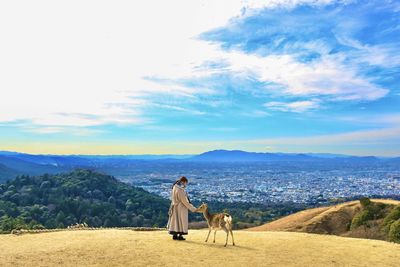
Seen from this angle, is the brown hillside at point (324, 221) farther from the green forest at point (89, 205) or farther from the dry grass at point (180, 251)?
the green forest at point (89, 205)

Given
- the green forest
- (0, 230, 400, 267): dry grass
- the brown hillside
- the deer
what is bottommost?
the green forest

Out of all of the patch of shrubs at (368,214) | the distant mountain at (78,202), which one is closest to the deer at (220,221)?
the patch of shrubs at (368,214)

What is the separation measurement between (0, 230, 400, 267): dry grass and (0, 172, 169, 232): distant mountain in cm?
4034

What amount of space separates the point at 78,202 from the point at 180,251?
62.5m

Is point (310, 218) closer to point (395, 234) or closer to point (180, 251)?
point (395, 234)

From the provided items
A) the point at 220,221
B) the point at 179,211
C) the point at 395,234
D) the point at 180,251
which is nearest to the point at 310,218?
the point at 395,234

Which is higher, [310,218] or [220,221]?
[220,221]

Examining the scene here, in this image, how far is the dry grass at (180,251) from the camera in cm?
1186

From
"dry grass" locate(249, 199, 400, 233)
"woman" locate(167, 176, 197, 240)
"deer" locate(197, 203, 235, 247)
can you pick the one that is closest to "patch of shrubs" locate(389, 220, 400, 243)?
"dry grass" locate(249, 199, 400, 233)

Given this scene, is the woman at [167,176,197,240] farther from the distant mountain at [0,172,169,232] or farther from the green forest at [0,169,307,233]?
the distant mountain at [0,172,169,232]

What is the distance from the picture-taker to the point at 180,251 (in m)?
12.9

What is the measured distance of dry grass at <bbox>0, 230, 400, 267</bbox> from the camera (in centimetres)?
1186

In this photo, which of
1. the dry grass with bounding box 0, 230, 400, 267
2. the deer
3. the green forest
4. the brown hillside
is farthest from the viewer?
the green forest

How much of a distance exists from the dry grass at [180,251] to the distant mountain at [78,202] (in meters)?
40.3
